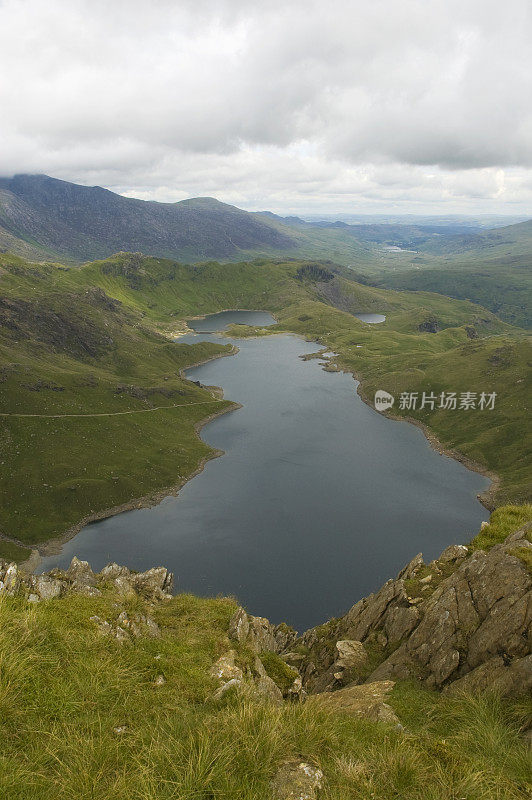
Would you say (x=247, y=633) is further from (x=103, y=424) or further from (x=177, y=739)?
(x=103, y=424)

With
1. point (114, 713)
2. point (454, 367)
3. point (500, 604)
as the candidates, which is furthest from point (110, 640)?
point (454, 367)

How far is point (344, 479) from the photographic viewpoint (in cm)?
11669

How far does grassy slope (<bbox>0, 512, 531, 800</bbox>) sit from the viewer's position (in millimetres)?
7395

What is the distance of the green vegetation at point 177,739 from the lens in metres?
7.39

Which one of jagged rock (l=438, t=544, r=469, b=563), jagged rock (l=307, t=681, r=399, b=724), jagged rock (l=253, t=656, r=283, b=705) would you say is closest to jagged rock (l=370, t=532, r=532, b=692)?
jagged rock (l=307, t=681, r=399, b=724)

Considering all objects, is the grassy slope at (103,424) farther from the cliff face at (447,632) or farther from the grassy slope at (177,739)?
the grassy slope at (177,739)

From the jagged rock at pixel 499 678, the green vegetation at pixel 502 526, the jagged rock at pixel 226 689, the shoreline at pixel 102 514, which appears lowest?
the shoreline at pixel 102 514

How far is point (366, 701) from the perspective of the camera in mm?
19859

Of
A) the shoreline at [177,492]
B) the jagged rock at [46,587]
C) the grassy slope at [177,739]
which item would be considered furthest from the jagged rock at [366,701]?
the shoreline at [177,492]

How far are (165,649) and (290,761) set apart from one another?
9.62m

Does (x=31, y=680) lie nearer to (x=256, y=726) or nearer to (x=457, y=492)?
(x=256, y=726)

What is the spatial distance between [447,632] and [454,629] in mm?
460

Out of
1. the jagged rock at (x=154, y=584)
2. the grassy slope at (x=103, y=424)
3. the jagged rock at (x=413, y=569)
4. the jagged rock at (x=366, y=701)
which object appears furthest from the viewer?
the grassy slope at (x=103, y=424)

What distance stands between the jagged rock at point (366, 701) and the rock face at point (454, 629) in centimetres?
280
